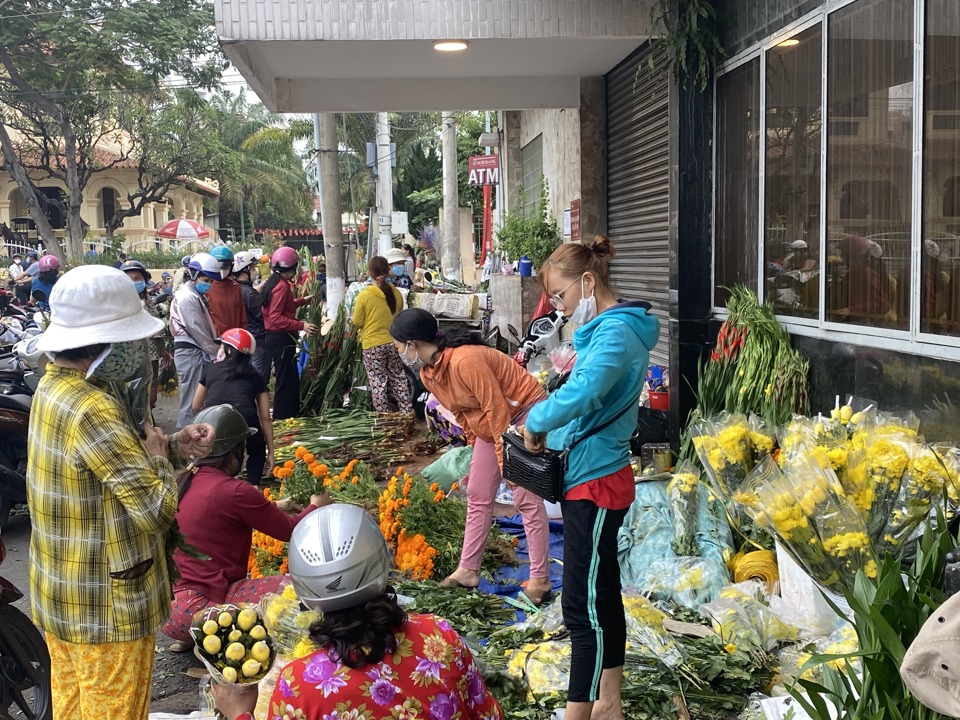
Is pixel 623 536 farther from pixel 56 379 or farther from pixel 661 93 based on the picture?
pixel 661 93

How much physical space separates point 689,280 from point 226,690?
5.20 meters

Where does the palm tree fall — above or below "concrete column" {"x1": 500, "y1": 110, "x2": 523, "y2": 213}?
A: above

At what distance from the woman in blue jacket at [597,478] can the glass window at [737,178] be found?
303 centimetres

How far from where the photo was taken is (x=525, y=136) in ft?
48.0

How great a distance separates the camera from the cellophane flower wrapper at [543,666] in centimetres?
368

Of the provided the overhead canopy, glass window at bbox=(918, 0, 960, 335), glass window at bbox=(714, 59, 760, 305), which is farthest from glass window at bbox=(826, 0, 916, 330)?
the overhead canopy

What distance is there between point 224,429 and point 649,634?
6.77ft

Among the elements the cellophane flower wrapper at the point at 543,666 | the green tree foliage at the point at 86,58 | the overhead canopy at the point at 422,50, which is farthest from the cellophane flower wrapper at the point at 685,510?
the green tree foliage at the point at 86,58

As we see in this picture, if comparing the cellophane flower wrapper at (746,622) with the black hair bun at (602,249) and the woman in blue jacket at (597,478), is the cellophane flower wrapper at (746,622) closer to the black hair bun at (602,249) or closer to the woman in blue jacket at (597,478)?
the woman in blue jacket at (597,478)

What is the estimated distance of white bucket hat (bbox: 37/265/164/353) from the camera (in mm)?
2654

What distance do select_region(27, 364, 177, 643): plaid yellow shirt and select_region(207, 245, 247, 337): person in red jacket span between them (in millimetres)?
5636

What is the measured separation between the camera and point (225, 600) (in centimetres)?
423

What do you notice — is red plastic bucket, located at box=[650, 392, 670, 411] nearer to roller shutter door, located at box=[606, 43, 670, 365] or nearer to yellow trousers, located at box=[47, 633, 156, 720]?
roller shutter door, located at box=[606, 43, 670, 365]

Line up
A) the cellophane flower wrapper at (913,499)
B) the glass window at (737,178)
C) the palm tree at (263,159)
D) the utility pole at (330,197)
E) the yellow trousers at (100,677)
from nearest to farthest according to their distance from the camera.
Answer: the yellow trousers at (100,677), the cellophane flower wrapper at (913,499), the glass window at (737,178), the utility pole at (330,197), the palm tree at (263,159)
